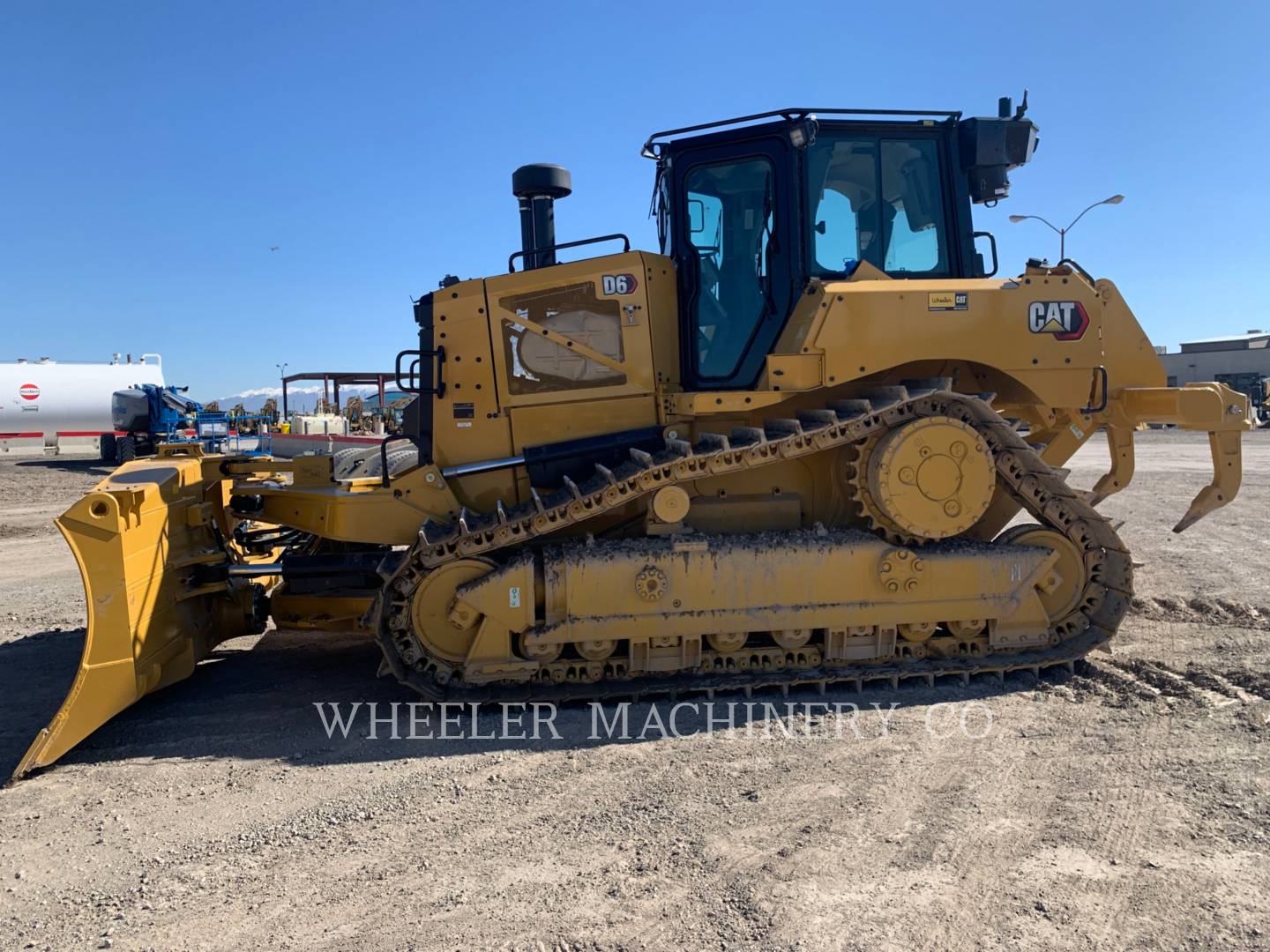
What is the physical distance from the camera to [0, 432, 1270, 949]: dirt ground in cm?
314

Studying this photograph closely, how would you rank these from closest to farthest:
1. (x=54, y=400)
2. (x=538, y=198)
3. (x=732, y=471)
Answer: (x=732, y=471) → (x=538, y=198) → (x=54, y=400)

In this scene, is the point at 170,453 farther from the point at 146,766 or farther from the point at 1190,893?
the point at 1190,893

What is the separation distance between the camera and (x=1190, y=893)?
3.22m

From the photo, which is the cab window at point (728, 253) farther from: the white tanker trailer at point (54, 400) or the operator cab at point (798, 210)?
the white tanker trailer at point (54, 400)

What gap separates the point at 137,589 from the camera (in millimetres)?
5000

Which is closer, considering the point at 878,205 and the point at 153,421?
the point at 878,205

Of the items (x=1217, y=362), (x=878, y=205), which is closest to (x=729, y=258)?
(x=878, y=205)

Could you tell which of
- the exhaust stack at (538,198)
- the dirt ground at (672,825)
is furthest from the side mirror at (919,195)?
the dirt ground at (672,825)

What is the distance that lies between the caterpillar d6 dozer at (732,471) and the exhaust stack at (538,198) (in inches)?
31.6

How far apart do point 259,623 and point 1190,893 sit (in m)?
6.10

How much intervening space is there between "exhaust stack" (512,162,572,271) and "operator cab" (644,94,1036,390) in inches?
39.4

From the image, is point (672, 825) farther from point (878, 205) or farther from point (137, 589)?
point (878, 205)

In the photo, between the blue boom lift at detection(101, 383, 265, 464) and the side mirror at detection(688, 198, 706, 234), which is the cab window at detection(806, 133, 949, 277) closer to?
the side mirror at detection(688, 198, 706, 234)

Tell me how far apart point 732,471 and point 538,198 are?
304cm
